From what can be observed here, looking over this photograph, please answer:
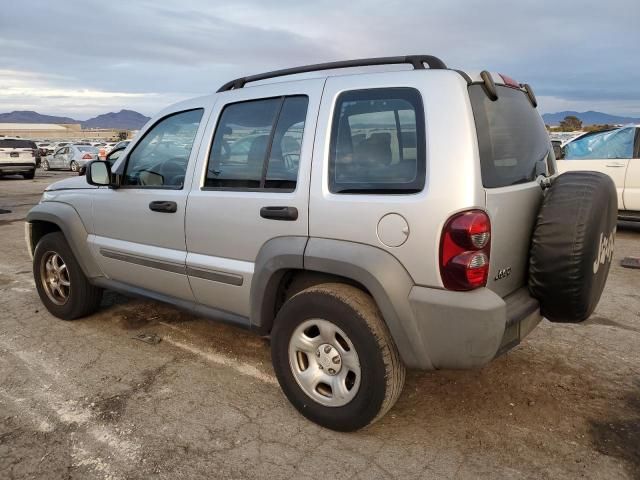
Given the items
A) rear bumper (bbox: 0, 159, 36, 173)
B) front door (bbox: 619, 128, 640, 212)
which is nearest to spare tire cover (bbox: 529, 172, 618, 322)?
front door (bbox: 619, 128, 640, 212)

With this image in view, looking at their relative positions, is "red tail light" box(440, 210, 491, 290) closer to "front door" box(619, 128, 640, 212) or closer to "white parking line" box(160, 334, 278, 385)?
"white parking line" box(160, 334, 278, 385)

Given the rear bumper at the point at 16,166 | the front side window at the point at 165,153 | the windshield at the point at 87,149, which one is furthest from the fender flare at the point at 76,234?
the windshield at the point at 87,149

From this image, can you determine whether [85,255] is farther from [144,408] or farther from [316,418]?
[316,418]

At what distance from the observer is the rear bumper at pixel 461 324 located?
2338 millimetres

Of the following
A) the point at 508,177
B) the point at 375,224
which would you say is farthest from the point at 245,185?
the point at 508,177

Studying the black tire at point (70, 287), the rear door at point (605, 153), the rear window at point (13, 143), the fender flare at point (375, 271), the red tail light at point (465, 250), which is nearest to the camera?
the red tail light at point (465, 250)

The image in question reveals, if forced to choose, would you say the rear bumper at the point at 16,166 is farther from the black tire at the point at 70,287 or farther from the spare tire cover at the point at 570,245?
the spare tire cover at the point at 570,245

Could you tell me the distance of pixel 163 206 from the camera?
3.46 meters

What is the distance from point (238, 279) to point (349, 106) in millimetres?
1211

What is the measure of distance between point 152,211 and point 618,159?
24.1 ft

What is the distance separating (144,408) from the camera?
3.05 metres

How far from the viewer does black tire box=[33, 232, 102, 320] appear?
4309mm

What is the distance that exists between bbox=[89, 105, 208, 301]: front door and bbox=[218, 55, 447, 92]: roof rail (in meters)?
0.31

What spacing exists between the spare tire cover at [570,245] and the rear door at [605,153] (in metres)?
5.67
